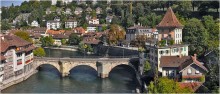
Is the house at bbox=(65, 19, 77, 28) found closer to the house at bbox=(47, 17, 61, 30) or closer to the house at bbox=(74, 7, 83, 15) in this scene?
the house at bbox=(47, 17, 61, 30)

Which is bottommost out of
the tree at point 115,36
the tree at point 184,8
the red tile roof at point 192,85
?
the red tile roof at point 192,85

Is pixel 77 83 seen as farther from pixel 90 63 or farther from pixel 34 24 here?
pixel 34 24

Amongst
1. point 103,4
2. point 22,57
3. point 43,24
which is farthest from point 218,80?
point 103,4

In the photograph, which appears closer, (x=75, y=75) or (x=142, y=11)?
(x=75, y=75)

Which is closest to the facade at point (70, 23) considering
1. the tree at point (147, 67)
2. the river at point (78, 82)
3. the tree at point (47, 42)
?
the tree at point (47, 42)

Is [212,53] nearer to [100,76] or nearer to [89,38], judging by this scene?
[100,76]

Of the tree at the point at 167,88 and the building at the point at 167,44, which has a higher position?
the building at the point at 167,44

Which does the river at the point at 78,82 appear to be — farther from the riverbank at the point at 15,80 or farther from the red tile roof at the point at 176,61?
the red tile roof at the point at 176,61
